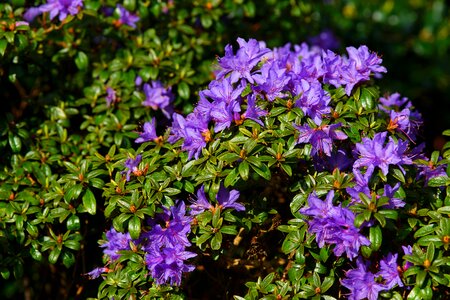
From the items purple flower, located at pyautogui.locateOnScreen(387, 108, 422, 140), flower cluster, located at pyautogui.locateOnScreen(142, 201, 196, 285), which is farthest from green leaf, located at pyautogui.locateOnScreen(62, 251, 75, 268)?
purple flower, located at pyautogui.locateOnScreen(387, 108, 422, 140)

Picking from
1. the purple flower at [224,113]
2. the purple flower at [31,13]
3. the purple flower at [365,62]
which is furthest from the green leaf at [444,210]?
the purple flower at [31,13]

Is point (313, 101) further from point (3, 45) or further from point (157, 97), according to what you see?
point (3, 45)

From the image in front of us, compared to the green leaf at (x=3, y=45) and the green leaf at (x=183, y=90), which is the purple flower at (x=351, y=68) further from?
the green leaf at (x=3, y=45)

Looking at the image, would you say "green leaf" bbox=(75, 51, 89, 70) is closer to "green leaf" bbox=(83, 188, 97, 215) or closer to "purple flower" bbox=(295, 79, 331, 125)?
"green leaf" bbox=(83, 188, 97, 215)

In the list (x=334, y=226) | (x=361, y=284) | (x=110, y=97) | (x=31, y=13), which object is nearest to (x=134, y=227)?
(x=334, y=226)

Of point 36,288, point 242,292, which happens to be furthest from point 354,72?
point 36,288
